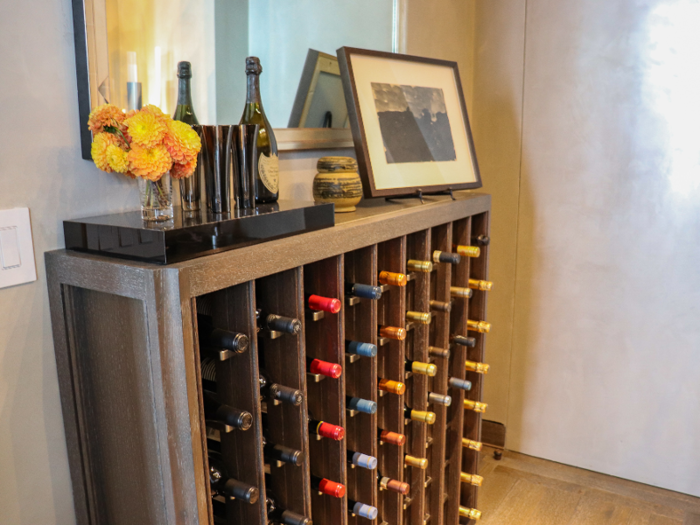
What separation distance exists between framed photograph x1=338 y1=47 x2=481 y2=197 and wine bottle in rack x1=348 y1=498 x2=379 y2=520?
0.81m

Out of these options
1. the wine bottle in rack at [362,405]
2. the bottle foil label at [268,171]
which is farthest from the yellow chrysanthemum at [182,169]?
the wine bottle in rack at [362,405]

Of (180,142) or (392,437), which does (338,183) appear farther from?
(392,437)

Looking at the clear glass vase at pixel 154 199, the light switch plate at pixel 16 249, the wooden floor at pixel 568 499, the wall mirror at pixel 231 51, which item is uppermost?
the wall mirror at pixel 231 51

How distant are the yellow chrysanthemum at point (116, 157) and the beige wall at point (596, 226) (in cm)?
196

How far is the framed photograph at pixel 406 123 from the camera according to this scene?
158 cm

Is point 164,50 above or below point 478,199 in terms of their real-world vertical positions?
above

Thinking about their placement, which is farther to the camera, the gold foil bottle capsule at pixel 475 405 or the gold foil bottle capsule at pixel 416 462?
the gold foil bottle capsule at pixel 475 405

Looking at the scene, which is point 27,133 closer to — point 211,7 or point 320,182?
point 211,7

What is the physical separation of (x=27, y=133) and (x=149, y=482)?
63 cm

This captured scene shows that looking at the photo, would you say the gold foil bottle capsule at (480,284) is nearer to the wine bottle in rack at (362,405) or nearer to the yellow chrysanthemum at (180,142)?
the wine bottle in rack at (362,405)

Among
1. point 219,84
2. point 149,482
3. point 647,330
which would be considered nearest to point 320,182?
point 219,84

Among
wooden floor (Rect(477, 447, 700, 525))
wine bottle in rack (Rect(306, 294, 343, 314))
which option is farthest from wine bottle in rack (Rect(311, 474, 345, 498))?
wooden floor (Rect(477, 447, 700, 525))

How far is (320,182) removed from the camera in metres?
1.47

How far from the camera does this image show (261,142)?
4.26 feet
